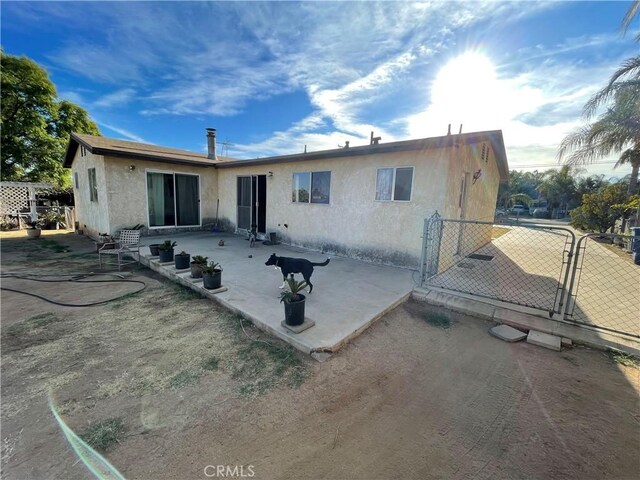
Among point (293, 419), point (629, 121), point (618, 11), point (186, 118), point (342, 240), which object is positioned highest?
point (618, 11)

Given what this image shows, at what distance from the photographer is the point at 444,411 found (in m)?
2.15

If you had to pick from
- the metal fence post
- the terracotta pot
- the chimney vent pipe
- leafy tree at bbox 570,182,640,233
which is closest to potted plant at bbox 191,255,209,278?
the metal fence post

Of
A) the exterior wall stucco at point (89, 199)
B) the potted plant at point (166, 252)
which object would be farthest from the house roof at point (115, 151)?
the potted plant at point (166, 252)

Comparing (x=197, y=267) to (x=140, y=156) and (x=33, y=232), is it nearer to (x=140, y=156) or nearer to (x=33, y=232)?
(x=140, y=156)

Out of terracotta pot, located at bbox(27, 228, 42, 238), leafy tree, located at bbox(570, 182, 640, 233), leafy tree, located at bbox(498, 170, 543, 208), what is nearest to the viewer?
terracotta pot, located at bbox(27, 228, 42, 238)

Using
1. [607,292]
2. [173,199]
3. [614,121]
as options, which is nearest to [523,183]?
[614,121]

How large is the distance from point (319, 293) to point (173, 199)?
7.84 metres

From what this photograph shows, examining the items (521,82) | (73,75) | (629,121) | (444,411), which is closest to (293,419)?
(444,411)

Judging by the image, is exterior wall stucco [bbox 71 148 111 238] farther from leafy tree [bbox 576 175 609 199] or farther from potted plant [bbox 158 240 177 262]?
leafy tree [bbox 576 175 609 199]

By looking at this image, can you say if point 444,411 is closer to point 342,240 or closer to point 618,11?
point 342,240

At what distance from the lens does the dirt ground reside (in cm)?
169

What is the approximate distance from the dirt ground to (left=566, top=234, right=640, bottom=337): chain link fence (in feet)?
2.93

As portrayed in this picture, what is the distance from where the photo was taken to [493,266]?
6.48 m

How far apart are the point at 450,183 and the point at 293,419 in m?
5.23
